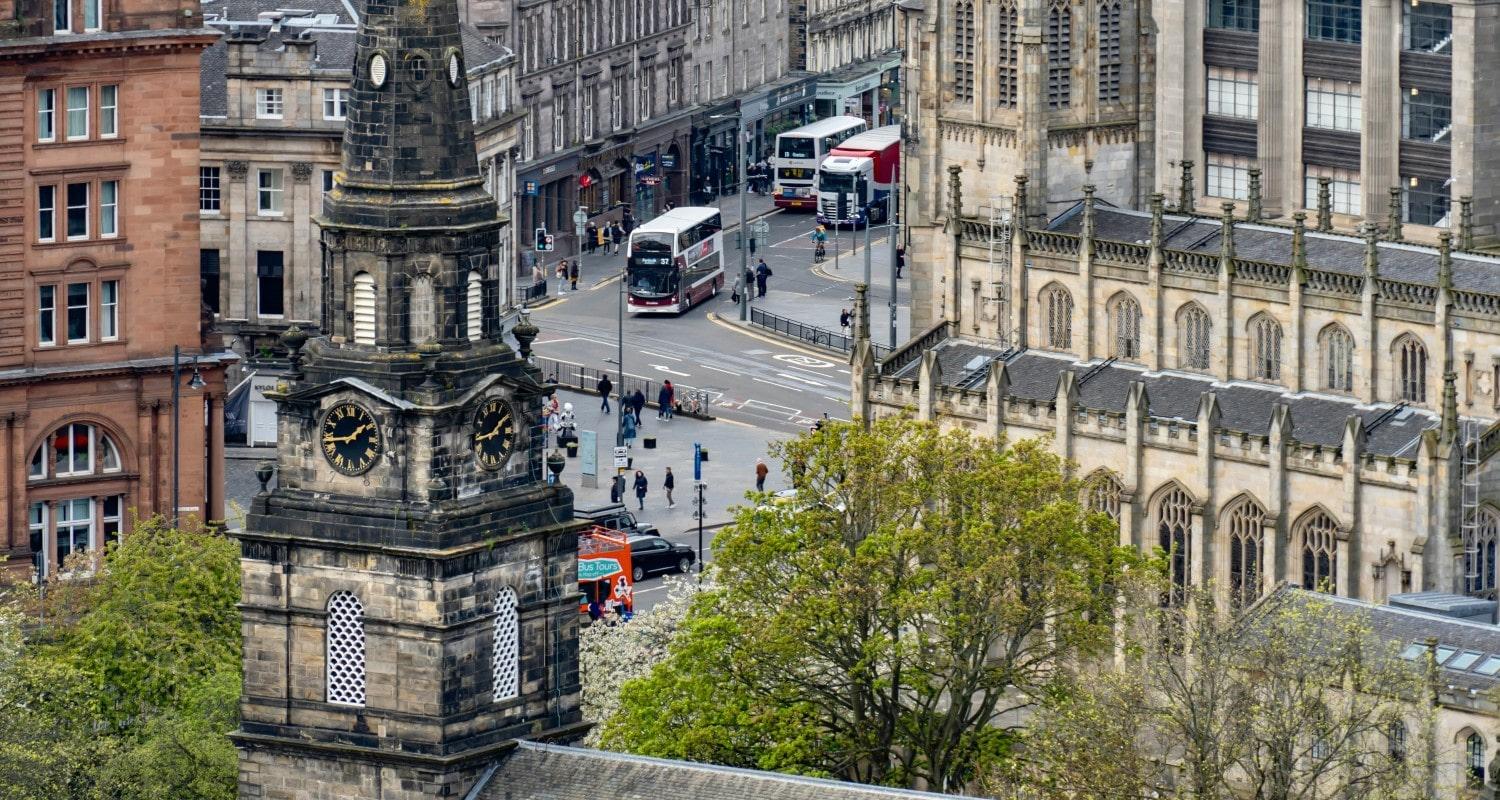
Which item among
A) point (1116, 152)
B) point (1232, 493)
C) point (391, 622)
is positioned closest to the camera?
point (391, 622)

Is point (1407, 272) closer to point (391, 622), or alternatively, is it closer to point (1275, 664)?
point (1275, 664)

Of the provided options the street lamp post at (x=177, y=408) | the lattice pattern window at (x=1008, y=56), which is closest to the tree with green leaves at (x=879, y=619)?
the street lamp post at (x=177, y=408)

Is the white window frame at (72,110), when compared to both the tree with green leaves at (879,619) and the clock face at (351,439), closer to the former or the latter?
the tree with green leaves at (879,619)

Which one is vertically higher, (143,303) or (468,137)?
(468,137)

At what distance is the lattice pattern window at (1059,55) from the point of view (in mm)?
191250

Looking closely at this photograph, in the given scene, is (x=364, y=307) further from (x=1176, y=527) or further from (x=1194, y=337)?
(x=1194, y=337)

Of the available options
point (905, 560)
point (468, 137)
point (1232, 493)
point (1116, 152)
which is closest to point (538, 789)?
point (468, 137)

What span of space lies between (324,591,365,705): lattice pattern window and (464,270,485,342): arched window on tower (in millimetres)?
6307

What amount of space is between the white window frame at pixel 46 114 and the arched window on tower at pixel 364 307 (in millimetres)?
59821

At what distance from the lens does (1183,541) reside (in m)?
182

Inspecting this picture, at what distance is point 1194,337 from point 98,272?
3511cm

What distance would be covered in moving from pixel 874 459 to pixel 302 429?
28.1 meters

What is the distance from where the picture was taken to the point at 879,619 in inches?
5782

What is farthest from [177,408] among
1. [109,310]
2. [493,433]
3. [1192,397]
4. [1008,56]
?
[493,433]
